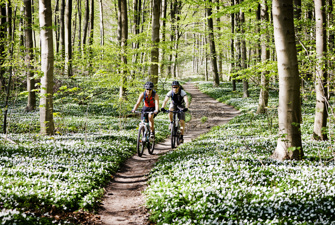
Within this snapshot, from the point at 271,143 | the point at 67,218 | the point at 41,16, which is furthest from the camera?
the point at 41,16

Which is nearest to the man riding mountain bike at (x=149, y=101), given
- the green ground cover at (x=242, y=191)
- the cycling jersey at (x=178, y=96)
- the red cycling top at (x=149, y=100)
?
the red cycling top at (x=149, y=100)

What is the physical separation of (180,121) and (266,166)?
5.67 m

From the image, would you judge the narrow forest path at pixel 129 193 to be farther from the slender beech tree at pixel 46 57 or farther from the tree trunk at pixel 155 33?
the tree trunk at pixel 155 33

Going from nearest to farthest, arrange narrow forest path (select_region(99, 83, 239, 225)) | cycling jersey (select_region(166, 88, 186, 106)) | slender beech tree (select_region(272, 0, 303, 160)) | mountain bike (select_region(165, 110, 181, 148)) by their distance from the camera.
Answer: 1. narrow forest path (select_region(99, 83, 239, 225))
2. slender beech tree (select_region(272, 0, 303, 160))
3. cycling jersey (select_region(166, 88, 186, 106))
4. mountain bike (select_region(165, 110, 181, 148))

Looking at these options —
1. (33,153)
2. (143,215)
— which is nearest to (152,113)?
(33,153)

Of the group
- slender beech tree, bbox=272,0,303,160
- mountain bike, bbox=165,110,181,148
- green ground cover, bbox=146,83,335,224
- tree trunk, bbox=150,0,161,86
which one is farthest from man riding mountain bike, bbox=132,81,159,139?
tree trunk, bbox=150,0,161,86

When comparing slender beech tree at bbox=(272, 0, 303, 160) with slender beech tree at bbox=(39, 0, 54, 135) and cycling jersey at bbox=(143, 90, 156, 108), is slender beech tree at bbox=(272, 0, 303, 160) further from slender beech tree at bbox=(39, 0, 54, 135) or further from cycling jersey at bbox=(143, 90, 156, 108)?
slender beech tree at bbox=(39, 0, 54, 135)

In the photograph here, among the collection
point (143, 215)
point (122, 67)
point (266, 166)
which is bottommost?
point (143, 215)

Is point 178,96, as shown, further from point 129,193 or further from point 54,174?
point 54,174

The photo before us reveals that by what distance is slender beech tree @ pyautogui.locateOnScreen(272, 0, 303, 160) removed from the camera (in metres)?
6.96

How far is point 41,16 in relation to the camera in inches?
446

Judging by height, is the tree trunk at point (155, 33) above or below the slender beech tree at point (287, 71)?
above

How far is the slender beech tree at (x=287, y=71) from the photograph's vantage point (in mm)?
6961

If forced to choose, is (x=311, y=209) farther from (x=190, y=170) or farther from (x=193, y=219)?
(x=190, y=170)
